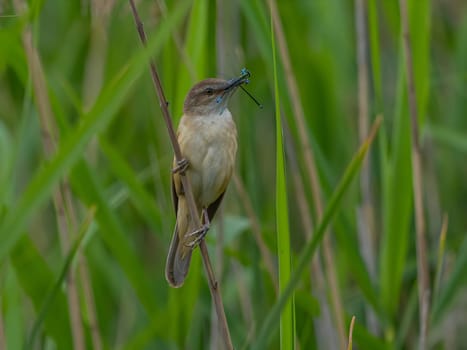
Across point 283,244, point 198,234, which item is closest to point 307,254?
point 283,244

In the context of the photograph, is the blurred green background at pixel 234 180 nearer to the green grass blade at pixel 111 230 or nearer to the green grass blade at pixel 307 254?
the green grass blade at pixel 111 230

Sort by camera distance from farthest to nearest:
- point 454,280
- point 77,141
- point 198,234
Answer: point 454,280, point 198,234, point 77,141

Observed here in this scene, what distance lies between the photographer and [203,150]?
7.91ft

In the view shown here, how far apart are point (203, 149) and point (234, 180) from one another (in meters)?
0.27

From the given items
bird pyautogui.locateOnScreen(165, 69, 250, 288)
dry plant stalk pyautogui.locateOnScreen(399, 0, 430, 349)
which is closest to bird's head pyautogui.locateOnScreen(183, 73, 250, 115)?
bird pyautogui.locateOnScreen(165, 69, 250, 288)

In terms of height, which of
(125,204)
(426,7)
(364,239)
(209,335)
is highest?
(426,7)

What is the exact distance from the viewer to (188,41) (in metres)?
2.67

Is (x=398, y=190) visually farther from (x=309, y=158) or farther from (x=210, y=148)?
(x=210, y=148)

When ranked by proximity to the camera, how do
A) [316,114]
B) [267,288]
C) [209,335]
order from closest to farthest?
[267,288]
[209,335]
[316,114]

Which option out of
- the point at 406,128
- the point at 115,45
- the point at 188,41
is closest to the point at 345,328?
the point at 406,128

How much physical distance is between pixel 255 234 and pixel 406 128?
0.56 m

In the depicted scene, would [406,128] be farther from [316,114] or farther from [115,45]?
[115,45]

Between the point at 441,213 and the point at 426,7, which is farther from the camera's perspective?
the point at 441,213

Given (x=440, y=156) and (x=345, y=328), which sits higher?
(x=440, y=156)
